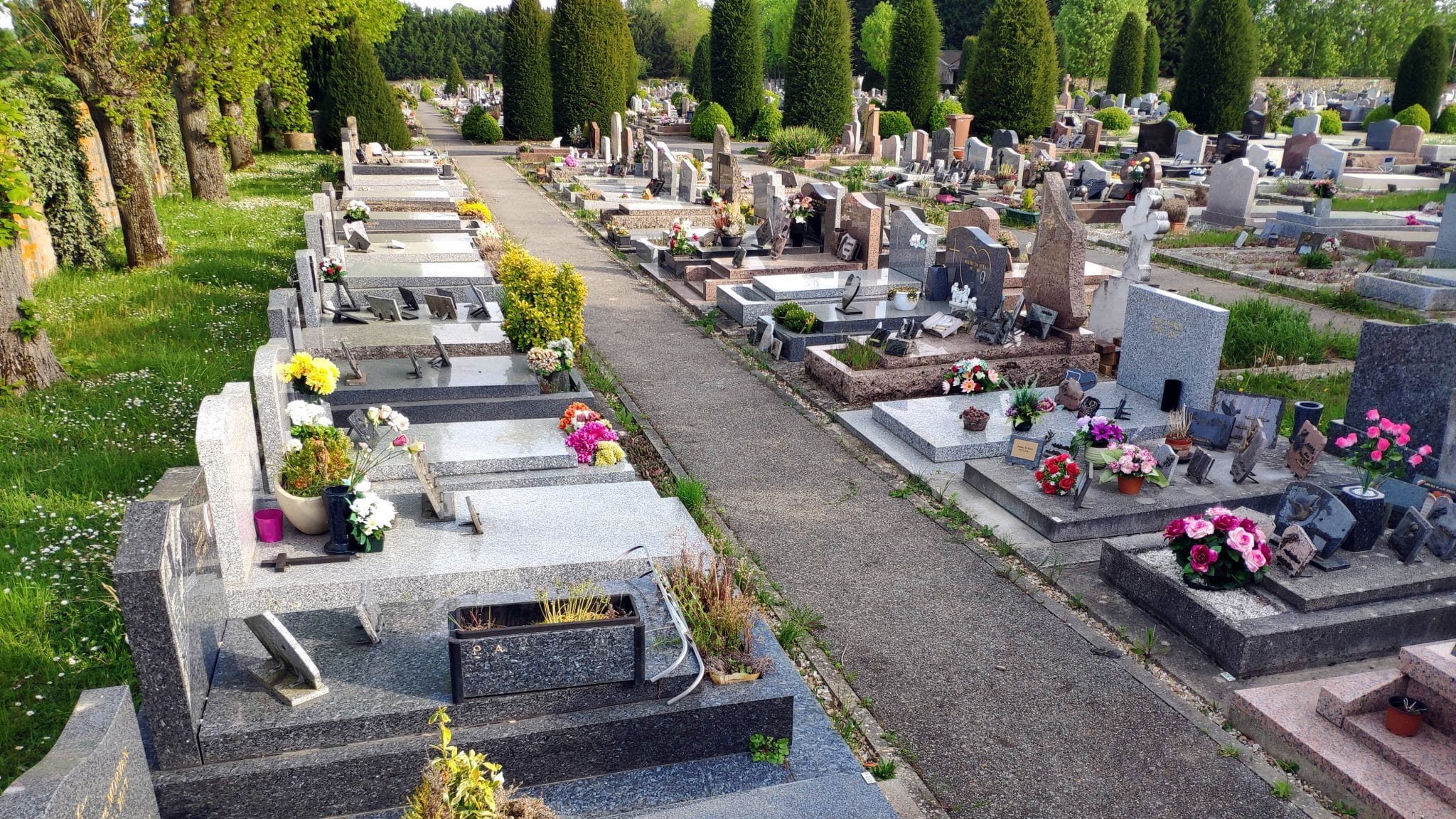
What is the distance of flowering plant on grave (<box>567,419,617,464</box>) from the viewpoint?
767 cm

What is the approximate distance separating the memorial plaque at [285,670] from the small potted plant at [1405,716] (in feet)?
17.0

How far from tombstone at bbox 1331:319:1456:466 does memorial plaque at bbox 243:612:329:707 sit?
26.9ft

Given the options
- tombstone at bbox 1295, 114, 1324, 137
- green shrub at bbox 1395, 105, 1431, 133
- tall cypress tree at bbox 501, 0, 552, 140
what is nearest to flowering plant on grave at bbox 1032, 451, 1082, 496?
tombstone at bbox 1295, 114, 1324, 137

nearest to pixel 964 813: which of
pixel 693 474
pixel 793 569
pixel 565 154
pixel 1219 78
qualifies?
pixel 793 569

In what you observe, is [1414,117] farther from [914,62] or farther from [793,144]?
[793,144]

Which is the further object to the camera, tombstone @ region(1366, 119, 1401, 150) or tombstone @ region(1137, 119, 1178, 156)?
tombstone @ region(1366, 119, 1401, 150)

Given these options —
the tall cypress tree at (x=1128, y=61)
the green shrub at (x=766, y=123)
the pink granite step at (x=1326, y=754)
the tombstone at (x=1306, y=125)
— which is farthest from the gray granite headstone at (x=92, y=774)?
the tall cypress tree at (x=1128, y=61)

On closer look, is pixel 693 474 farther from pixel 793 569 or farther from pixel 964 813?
pixel 964 813

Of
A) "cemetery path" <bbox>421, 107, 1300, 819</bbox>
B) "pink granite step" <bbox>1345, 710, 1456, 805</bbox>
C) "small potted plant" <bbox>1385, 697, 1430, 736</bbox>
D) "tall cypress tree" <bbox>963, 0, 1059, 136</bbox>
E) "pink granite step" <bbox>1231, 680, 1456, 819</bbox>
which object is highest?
"tall cypress tree" <bbox>963, 0, 1059, 136</bbox>

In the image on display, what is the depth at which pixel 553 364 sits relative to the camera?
919 cm

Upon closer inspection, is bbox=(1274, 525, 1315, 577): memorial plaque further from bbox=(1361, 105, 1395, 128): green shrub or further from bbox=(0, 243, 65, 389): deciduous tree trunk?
bbox=(1361, 105, 1395, 128): green shrub

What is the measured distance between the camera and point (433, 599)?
5691 mm

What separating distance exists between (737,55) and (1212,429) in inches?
1498

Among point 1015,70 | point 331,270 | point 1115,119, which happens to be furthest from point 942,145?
point 331,270
